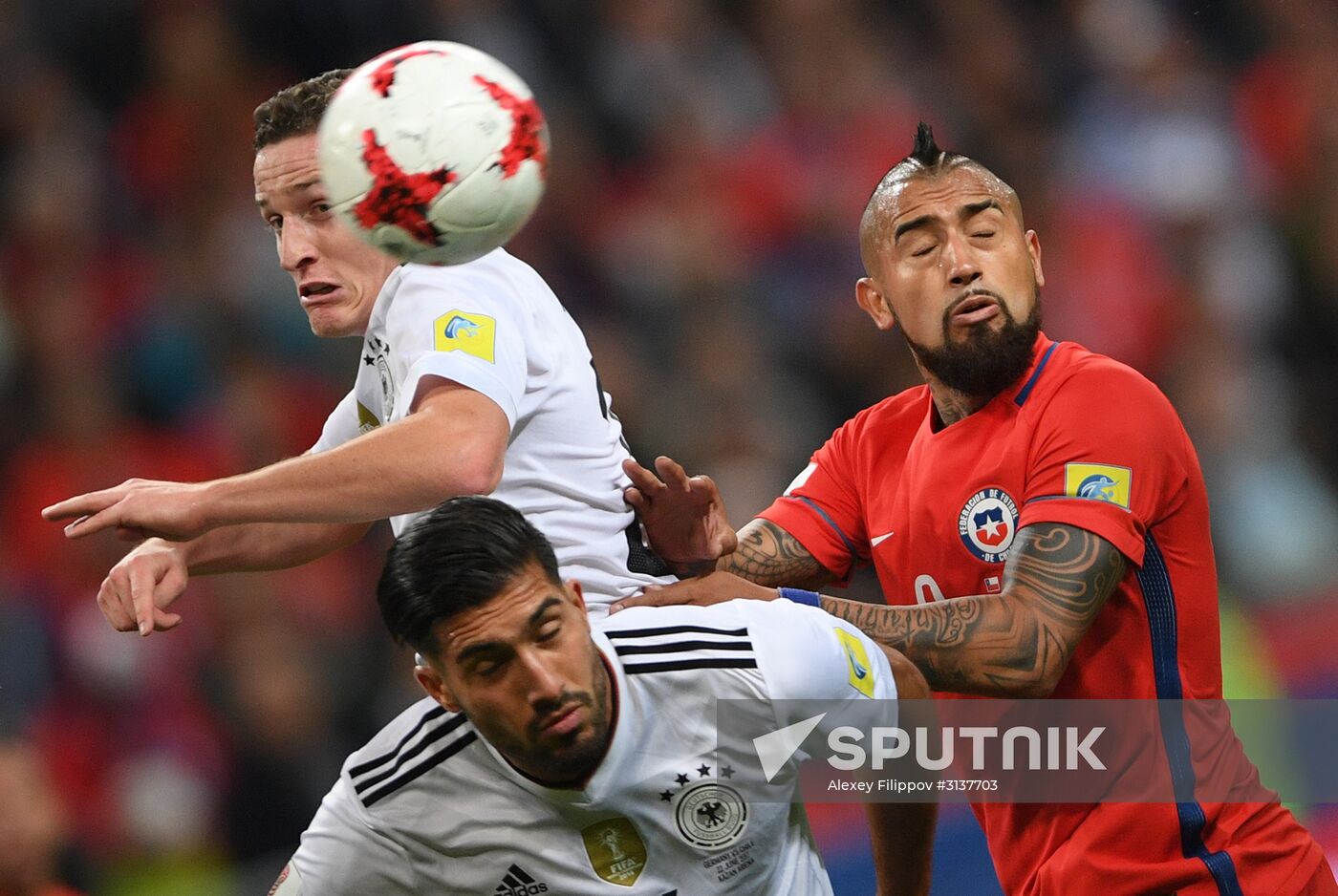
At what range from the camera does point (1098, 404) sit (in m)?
3.57

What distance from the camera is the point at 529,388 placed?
3398 mm

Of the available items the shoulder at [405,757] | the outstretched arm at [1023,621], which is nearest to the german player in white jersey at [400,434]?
the outstretched arm at [1023,621]

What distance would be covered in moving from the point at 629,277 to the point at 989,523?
4409 millimetres

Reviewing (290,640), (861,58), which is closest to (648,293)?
(861,58)

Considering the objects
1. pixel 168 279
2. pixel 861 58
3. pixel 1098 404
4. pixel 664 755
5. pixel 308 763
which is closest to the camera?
pixel 664 755

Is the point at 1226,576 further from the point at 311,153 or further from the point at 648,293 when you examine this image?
the point at 311,153

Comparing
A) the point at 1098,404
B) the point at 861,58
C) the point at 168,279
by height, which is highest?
the point at 861,58

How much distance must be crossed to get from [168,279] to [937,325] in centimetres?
500

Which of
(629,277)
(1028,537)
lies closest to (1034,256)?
(1028,537)

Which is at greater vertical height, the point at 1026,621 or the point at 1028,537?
the point at 1028,537

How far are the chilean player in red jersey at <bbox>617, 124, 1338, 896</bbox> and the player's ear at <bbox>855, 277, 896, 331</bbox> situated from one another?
0.01 metres
